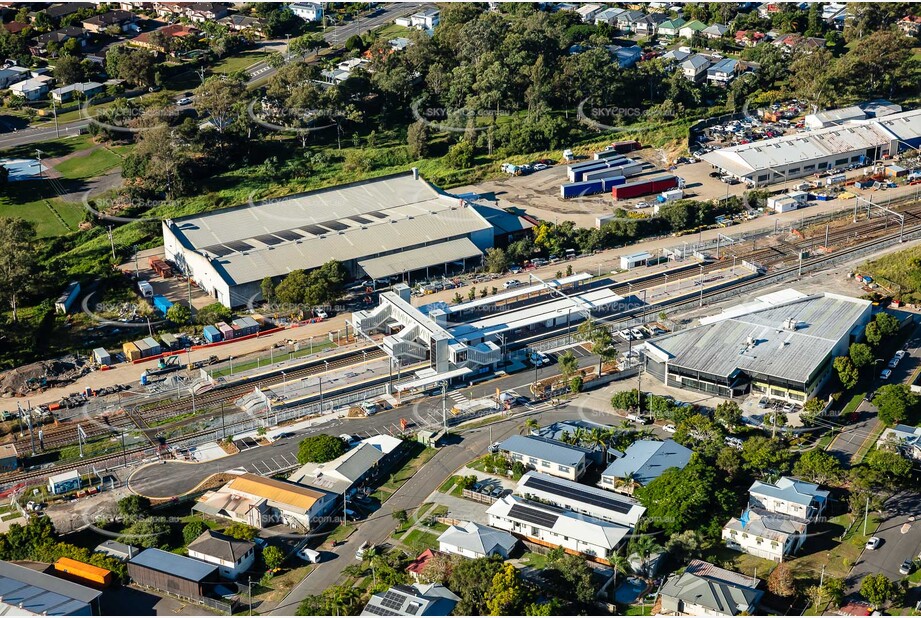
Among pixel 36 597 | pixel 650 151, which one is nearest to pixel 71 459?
pixel 36 597

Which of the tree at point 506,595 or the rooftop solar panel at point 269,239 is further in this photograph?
the rooftop solar panel at point 269,239

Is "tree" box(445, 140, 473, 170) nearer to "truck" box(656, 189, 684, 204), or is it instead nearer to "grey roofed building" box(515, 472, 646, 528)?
"truck" box(656, 189, 684, 204)

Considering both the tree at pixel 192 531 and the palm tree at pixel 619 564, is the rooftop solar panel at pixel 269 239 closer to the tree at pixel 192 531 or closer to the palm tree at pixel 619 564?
the tree at pixel 192 531

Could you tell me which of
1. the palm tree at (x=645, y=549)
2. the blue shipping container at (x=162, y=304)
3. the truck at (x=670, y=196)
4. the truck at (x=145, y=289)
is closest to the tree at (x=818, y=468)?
the palm tree at (x=645, y=549)

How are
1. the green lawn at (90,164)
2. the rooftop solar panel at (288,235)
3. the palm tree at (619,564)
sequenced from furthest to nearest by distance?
the green lawn at (90,164)
the rooftop solar panel at (288,235)
the palm tree at (619,564)

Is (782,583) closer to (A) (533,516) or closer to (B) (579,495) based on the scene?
(B) (579,495)

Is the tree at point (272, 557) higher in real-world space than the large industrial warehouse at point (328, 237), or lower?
lower

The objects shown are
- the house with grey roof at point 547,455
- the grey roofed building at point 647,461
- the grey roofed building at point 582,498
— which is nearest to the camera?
the grey roofed building at point 582,498

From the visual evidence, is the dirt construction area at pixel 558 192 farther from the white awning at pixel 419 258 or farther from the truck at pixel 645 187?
the white awning at pixel 419 258

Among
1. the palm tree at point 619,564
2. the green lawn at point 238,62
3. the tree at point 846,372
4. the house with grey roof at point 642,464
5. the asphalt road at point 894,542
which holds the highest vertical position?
the green lawn at point 238,62
